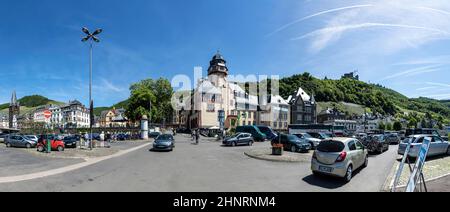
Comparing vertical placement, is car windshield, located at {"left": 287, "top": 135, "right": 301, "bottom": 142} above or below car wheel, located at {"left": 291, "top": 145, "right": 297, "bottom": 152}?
above

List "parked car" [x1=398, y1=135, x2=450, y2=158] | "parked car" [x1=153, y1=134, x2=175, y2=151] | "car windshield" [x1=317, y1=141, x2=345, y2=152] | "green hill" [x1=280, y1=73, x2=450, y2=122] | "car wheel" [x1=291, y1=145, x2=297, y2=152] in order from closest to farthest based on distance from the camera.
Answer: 1. "car windshield" [x1=317, y1=141, x2=345, y2=152]
2. "parked car" [x1=398, y1=135, x2=450, y2=158]
3. "car wheel" [x1=291, y1=145, x2=297, y2=152]
4. "parked car" [x1=153, y1=134, x2=175, y2=151]
5. "green hill" [x1=280, y1=73, x2=450, y2=122]

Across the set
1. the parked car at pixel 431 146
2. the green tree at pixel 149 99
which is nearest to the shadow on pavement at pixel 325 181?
the parked car at pixel 431 146

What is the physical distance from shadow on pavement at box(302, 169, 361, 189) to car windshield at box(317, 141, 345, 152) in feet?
4.20

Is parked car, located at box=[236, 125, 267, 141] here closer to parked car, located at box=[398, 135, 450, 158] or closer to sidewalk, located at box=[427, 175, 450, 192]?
parked car, located at box=[398, 135, 450, 158]

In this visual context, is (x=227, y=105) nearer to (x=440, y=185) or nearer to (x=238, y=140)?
(x=238, y=140)

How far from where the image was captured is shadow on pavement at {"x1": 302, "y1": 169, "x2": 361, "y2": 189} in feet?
31.1

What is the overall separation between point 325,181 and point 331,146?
4.82 feet

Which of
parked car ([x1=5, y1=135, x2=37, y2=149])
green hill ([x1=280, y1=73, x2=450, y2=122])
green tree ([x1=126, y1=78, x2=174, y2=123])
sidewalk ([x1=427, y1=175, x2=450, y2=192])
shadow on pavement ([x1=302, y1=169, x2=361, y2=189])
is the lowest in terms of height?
parked car ([x1=5, y1=135, x2=37, y2=149])

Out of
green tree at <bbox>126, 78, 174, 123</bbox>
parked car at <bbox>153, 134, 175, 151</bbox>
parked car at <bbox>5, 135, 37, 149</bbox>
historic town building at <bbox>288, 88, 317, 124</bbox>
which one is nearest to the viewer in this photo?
parked car at <bbox>153, 134, 175, 151</bbox>

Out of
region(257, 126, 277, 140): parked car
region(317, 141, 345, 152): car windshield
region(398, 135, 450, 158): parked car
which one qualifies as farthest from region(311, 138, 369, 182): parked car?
region(257, 126, 277, 140): parked car

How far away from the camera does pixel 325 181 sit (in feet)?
33.2

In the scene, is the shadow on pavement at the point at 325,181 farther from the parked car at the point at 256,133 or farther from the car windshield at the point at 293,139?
the parked car at the point at 256,133
